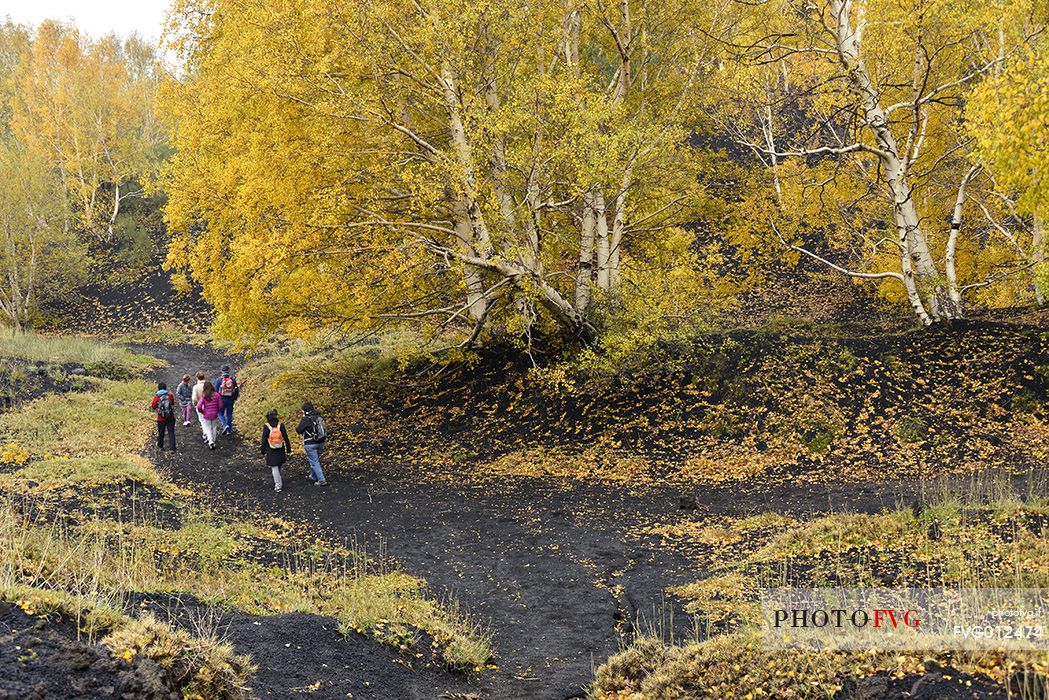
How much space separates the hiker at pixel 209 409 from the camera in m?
15.7

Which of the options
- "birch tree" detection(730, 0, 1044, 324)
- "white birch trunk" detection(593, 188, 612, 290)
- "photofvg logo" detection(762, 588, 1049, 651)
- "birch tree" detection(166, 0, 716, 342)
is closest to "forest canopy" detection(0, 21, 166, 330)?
"birch tree" detection(166, 0, 716, 342)

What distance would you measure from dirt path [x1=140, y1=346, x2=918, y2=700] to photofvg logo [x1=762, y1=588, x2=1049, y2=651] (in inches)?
47.6

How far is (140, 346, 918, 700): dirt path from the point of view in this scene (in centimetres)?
672

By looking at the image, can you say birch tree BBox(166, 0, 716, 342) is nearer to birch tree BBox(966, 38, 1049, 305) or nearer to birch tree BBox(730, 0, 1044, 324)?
birch tree BBox(730, 0, 1044, 324)

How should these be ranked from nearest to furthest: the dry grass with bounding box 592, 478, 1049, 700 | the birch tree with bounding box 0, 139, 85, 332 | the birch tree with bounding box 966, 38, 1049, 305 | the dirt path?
the dry grass with bounding box 592, 478, 1049, 700
the dirt path
the birch tree with bounding box 966, 38, 1049, 305
the birch tree with bounding box 0, 139, 85, 332

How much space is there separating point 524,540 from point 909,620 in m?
5.21

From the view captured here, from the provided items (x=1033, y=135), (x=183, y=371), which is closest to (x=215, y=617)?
(x=1033, y=135)

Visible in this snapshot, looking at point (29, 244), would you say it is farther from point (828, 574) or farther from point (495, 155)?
point (828, 574)

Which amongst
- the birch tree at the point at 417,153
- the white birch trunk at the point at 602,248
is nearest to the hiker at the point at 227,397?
the birch tree at the point at 417,153

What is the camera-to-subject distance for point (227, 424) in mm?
16984

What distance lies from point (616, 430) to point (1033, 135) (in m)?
8.09

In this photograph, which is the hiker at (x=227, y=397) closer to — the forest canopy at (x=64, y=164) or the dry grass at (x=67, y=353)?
the dry grass at (x=67, y=353)

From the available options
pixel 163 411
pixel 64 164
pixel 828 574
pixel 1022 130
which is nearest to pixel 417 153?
pixel 163 411

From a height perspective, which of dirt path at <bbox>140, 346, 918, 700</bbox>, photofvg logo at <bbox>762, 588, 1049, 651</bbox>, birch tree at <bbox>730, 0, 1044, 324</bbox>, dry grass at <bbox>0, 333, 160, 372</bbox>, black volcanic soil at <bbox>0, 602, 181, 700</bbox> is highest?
birch tree at <bbox>730, 0, 1044, 324</bbox>
